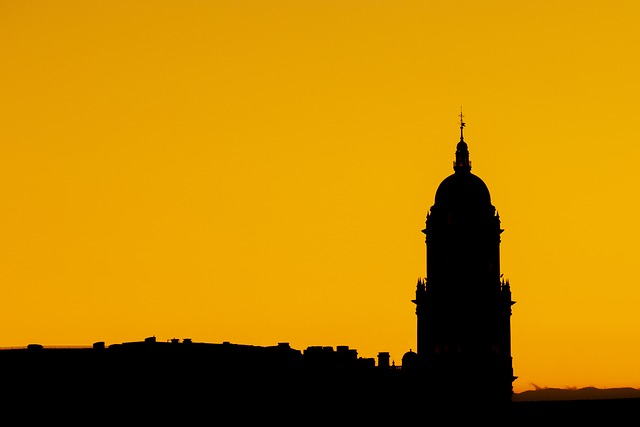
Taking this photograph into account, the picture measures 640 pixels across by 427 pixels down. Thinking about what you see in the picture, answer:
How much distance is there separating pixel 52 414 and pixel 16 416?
293 cm

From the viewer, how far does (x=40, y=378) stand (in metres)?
198

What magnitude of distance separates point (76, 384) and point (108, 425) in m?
3.71

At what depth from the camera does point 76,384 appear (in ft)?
656

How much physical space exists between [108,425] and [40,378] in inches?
242

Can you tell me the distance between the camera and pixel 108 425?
656 feet

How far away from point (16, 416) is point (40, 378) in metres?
3.50

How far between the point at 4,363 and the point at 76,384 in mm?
5751

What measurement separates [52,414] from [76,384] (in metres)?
3.28

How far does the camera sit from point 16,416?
196 metres

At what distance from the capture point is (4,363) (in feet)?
647

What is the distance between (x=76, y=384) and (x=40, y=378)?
3.15m

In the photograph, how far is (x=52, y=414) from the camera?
7785 inches
